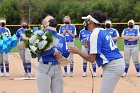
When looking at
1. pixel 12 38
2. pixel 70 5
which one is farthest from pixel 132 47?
pixel 70 5

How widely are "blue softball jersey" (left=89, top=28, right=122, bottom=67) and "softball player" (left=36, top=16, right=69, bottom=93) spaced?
1.05 metres

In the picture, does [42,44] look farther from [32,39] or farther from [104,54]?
[104,54]

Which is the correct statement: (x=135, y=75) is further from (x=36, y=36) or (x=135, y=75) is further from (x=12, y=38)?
(x=36, y=36)

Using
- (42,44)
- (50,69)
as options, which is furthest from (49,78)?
(42,44)

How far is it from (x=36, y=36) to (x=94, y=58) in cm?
135

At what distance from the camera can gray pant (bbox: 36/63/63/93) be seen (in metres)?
7.60

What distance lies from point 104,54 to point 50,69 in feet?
4.26

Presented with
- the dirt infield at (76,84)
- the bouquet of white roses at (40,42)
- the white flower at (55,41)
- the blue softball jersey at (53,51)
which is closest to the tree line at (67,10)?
the dirt infield at (76,84)

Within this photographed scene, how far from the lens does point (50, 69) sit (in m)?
7.67

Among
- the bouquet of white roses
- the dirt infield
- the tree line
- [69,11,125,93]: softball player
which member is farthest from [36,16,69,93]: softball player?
the tree line

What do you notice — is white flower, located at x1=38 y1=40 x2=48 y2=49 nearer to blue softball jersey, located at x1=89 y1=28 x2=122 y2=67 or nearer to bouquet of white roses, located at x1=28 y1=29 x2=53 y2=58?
bouquet of white roses, located at x1=28 y1=29 x2=53 y2=58

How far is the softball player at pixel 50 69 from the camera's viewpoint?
25.0ft

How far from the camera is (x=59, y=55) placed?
25.1 ft

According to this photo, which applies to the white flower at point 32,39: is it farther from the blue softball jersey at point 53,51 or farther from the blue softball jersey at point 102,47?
the blue softball jersey at point 102,47
